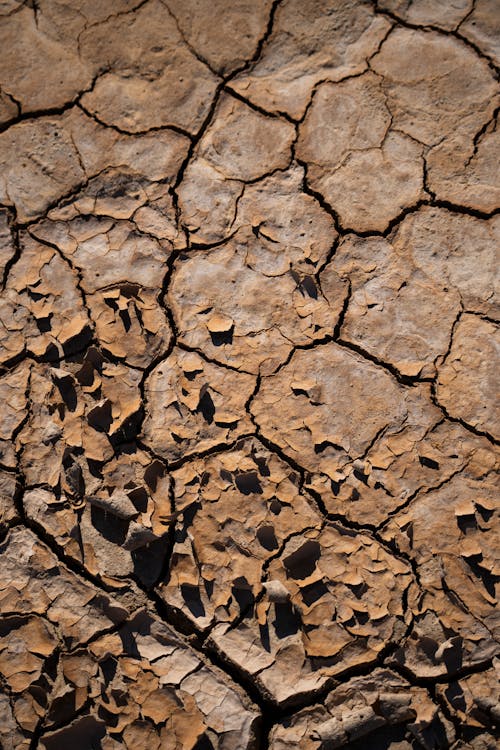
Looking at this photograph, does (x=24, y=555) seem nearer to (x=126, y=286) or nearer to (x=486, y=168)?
(x=126, y=286)

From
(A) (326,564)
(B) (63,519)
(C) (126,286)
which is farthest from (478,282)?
(B) (63,519)

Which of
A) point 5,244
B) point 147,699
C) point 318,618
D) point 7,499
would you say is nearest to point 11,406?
point 7,499

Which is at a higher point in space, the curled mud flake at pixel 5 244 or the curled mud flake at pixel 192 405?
the curled mud flake at pixel 5 244

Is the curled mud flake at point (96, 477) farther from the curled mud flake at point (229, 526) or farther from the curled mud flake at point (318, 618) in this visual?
the curled mud flake at point (318, 618)

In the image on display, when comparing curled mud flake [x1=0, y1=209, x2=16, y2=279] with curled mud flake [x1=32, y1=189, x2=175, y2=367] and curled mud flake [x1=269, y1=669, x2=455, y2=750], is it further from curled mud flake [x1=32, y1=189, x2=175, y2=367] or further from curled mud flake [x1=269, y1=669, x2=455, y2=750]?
curled mud flake [x1=269, y1=669, x2=455, y2=750]

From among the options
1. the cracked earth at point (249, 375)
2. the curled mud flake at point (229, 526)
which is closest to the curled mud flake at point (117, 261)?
the cracked earth at point (249, 375)

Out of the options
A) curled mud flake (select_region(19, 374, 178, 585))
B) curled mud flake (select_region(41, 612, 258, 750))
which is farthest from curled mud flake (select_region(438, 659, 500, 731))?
curled mud flake (select_region(19, 374, 178, 585))

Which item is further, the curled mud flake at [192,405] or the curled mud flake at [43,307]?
the curled mud flake at [43,307]
